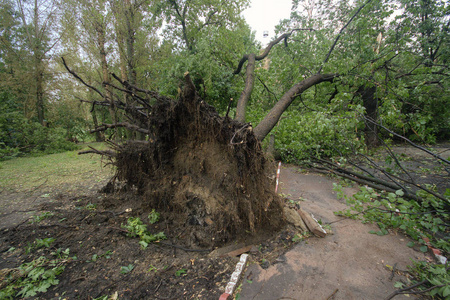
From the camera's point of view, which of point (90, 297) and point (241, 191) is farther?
point (241, 191)

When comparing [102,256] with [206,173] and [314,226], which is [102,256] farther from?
[314,226]

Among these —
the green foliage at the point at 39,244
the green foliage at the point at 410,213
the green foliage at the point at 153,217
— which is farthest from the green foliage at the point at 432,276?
the green foliage at the point at 39,244

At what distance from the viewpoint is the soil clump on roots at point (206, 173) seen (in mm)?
2898

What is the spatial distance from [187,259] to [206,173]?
4.41 ft

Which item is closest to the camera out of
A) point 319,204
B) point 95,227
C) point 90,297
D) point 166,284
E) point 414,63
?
point 90,297

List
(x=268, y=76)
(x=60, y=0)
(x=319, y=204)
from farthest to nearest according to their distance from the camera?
(x=60, y=0) → (x=268, y=76) → (x=319, y=204)

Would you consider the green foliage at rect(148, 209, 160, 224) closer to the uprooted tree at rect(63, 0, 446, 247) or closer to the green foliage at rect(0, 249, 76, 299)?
the uprooted tree at rect(63, 0, 446, 247)

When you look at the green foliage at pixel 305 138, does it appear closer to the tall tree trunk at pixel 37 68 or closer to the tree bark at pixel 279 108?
the tree bark at pixel 279 108

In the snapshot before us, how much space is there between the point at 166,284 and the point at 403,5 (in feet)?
44.3

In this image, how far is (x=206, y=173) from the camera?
3307 mm

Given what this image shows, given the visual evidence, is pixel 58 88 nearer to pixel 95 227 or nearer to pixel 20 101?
pixel 20 101

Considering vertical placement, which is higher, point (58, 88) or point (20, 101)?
point (58, 88)

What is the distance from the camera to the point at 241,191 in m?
2.98

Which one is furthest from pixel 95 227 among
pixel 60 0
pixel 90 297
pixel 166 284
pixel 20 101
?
pixel 60 0
